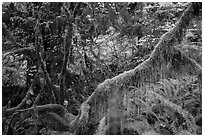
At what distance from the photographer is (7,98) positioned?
5.25m

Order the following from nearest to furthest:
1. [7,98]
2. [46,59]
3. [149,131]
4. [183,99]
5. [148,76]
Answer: [148,76], [149,131], [46,59], [7,98], [183,99]

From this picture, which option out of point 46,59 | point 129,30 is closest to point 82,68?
point 46,59

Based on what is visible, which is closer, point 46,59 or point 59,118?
point 59,118

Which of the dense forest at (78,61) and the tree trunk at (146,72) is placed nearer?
the tree trunk at (146,72)

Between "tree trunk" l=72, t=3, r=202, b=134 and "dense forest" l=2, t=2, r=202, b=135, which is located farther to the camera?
"dense forest" l=2, t=2, r=202, b=135

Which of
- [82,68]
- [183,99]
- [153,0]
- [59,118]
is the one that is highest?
[153,0]

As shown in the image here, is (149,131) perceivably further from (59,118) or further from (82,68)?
(82,68)

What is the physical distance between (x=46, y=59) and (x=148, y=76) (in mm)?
2790

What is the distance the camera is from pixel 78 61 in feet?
17.9

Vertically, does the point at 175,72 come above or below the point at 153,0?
below

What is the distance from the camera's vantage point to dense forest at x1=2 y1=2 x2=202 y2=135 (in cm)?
431

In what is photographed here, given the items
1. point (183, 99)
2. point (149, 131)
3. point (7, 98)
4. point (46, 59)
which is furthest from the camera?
point (183, 99)

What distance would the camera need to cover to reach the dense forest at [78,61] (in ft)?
14.1

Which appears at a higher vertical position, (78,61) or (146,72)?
(146,72)
